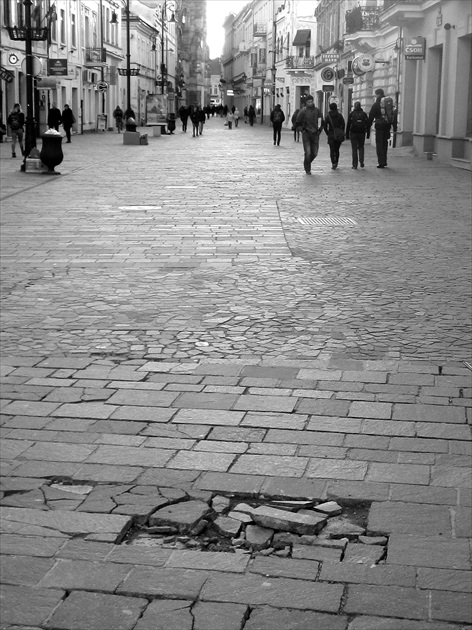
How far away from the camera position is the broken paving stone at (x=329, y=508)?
370 centimetres

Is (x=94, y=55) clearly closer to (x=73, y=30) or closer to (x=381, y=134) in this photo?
(x=73, y=30)

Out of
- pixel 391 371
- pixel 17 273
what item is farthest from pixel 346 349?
pixel 17 273

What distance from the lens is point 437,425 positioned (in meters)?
4.68

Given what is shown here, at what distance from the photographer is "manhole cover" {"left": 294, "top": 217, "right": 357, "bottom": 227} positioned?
12.7 meters

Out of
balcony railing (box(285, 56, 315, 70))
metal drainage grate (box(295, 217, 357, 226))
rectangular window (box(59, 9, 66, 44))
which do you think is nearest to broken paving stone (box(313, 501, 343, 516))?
metal drainage grate (box(295, 217, 357, 226))

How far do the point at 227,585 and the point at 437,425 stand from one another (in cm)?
188

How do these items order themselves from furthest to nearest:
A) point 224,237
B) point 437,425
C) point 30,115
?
point 30,115
point 224,237
point 437,425

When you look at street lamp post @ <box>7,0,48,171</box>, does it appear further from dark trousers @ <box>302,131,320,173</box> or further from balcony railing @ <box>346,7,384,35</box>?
balcony railing @ <box>346,7,384,35</box>

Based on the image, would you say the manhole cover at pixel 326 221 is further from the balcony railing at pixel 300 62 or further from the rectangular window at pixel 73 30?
the balcony railing at pixel 300 62

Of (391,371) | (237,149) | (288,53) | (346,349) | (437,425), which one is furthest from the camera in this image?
(288,53)

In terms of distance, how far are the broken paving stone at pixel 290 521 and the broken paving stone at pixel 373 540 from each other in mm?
172

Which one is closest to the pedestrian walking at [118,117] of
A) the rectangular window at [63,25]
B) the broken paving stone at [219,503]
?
the rectangular window at [63,25]

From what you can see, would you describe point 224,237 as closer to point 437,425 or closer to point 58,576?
point 437,425

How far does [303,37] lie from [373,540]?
66.0 meters
